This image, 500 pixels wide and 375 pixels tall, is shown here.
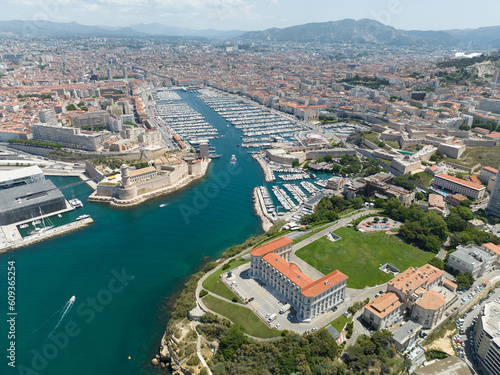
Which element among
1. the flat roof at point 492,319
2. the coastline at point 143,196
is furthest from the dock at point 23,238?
the flat roof at point 492,319

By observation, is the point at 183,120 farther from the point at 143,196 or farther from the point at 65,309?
the point at 65,309

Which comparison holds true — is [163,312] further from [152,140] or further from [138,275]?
[152,140]

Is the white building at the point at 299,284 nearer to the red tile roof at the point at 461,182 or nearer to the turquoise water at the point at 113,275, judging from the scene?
the turquoise water at the point at 113,275

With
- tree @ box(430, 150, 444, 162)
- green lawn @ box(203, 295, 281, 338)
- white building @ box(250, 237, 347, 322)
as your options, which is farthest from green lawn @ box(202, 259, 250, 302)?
tree @ box(430, 150, 444, 162)

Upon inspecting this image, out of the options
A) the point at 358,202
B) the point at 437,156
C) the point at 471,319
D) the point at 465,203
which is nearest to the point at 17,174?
the point at 358,202

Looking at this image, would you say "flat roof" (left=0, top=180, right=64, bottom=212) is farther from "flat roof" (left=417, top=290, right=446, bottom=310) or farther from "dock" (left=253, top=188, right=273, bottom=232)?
"flat roof" (left=417, top=290, right=446, bottom=310)

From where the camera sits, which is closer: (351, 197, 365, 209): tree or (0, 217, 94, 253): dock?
(0, 217, 94, 253): dock
